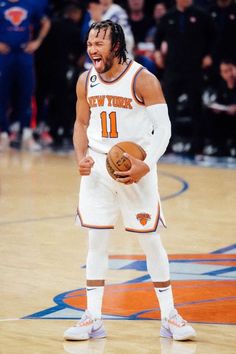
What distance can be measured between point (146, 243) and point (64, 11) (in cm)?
1182

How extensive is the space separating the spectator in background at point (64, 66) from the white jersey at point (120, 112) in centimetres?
1059

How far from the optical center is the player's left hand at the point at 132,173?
19.7 feet

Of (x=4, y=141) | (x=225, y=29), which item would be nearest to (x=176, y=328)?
(x=225, y=29)

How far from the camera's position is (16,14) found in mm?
15062

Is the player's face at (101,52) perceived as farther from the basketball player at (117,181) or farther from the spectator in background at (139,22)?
the spectator in background at (139,22)

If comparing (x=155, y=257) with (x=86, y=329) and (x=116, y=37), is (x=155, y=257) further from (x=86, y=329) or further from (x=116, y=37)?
(x=116, y=37)

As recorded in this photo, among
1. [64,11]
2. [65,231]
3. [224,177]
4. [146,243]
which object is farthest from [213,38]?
[146,243]

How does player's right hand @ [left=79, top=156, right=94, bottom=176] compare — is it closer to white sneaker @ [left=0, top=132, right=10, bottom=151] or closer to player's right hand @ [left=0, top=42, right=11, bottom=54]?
player's right hand @ [left=0, top=42, right=11, bottom=54]

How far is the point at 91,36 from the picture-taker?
6.21 meters

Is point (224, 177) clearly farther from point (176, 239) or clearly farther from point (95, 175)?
point (95, 175)

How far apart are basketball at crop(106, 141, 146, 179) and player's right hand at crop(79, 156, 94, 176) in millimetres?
144

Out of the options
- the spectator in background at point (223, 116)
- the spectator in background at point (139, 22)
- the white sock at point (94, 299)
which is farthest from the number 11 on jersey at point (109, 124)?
the spectator in background at point (139, 22)

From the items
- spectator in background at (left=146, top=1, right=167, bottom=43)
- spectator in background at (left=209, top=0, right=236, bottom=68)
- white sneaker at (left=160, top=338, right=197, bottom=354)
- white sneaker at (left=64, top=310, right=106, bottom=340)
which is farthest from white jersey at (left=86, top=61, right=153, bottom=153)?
spectator in background at (left=146, top=1, right=167, bottom=43)

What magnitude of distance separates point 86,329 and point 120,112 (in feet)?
4.01
